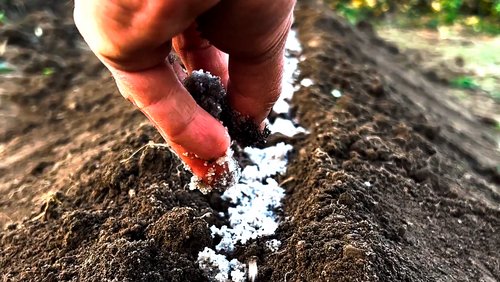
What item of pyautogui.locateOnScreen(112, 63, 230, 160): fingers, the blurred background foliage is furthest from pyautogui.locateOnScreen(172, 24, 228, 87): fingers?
the blurred background foliage

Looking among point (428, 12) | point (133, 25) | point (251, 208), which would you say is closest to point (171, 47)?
point (133, 25)

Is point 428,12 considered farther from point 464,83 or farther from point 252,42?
point 252,42

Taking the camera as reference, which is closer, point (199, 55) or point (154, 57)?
point (154, 57)

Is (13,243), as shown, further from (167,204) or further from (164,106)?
(164,106)

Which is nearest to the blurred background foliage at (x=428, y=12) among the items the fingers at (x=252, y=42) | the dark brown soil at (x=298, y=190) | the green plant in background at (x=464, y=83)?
the green plant in background at (x=464, y=83)

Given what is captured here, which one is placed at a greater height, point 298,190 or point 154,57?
point 154,57

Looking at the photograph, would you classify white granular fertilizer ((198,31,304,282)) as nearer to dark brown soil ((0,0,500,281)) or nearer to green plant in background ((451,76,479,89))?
dark brown soil ((0,0,500,281))

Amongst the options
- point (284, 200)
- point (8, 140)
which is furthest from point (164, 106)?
point (8, 140)

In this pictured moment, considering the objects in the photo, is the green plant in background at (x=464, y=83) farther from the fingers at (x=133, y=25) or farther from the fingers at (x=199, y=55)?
the fingers at (x=133, y=25)
